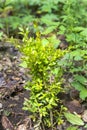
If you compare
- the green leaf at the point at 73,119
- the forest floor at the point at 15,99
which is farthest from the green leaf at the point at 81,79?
the green leaf at the point at 73,119

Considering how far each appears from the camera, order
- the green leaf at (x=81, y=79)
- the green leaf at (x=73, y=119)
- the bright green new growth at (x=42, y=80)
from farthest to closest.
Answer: the green leaf at (x=81, y=79), the green leaf at (x=73, y=119), the bright green new growth at (x=42, y=80)

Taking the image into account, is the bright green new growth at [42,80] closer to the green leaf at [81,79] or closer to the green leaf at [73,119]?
the green leaf at [73,119]

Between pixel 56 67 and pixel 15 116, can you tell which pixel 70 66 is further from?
pixel 15 116

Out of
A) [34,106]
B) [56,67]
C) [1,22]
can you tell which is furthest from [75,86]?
[1,22]

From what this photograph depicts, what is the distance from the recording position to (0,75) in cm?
361

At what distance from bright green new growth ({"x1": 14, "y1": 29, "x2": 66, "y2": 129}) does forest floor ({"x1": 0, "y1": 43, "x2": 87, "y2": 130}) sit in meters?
0.13

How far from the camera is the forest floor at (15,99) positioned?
3.09m

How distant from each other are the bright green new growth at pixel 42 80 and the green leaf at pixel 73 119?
83 mm

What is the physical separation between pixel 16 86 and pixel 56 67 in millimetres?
545

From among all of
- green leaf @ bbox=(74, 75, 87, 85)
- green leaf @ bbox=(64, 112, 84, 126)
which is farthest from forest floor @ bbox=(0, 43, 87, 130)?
green leaf @ bbox=(74, 75, 87, 85)

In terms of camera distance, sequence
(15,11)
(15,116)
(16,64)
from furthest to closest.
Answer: (15,11)
(16,64)
(15,116)

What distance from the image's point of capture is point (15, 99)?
10.9 ft

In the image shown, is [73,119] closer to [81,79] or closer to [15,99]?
[81,79]

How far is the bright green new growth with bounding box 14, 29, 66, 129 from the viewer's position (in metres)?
2.86
